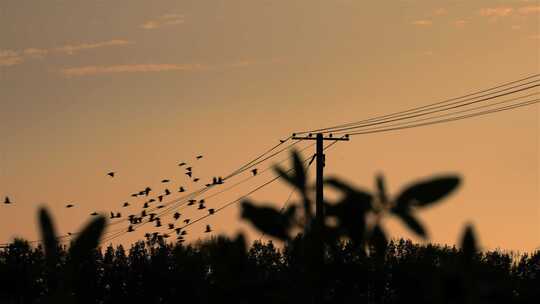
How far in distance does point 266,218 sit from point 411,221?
0.34 m

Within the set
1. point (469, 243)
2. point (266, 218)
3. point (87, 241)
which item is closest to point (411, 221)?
point (469, 243)

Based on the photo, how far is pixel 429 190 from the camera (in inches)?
95.0

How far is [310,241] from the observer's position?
8.53 ft

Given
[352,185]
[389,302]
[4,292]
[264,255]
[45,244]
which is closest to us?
[45,244]

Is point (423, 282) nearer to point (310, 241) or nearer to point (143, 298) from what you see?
point (310, 241)

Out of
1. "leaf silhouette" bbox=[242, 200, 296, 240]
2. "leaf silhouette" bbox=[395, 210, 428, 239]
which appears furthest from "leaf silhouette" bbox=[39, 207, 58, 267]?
"leaf silhouette" bbox=[395, 210, 428, 239]

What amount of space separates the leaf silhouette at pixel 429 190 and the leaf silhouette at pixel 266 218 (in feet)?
0.98

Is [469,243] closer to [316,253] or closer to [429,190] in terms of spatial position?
[429,190]

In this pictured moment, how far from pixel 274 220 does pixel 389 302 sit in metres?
66.4

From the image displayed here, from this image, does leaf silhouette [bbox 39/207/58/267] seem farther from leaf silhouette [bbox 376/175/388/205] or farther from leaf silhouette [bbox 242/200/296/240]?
leaf silhouette [bbox 376/175/388/205]

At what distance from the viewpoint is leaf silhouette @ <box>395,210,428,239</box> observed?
8.00 ft

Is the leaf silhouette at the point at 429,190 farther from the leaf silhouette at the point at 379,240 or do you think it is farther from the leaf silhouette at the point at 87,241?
the leaf silhouette at the point at 87,241

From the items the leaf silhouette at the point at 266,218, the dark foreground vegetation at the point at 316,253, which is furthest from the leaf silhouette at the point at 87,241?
the leaf silhouette at the point at 266,218

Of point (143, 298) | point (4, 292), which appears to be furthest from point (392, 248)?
point (4, 292)
